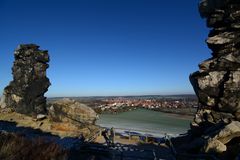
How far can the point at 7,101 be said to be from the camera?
34.4m

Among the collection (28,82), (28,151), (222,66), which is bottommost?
(28,151)

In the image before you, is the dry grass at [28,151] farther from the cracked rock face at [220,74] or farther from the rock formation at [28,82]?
the rock formation at [28,82]

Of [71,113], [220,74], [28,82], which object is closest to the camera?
[220,74]

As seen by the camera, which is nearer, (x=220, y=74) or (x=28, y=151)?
(x=28, y=151)

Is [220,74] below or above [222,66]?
below

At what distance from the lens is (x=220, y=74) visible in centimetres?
1888

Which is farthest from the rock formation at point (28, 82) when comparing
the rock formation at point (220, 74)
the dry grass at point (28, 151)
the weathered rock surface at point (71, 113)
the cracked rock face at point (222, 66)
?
the dry grass at point (28, 151)

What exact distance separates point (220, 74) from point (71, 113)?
12.9m

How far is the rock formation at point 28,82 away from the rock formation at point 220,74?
2183cm

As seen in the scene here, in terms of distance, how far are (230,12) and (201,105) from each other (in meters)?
7.06

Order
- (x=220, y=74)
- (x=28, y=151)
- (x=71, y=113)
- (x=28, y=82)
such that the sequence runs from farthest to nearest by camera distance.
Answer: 1. (x=28, y=82)
2. (x=71, y=113)
3. (x=220, y=74)
4. (x=28, y=151)

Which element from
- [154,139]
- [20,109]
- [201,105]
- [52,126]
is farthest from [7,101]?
[201,105]

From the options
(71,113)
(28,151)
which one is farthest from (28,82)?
(28,151)

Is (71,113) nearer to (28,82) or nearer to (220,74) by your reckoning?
(220,74)
